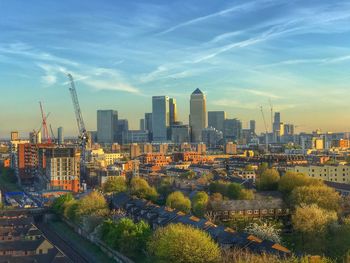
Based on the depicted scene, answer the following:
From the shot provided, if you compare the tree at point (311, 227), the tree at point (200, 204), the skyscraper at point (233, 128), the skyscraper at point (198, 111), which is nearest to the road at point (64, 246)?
the tree at point (200, 204)

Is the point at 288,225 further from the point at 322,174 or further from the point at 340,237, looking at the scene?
the point at 322,174

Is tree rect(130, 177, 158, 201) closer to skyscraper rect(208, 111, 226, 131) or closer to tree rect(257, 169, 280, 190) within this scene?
tree rect(257, 169, 280, 190)

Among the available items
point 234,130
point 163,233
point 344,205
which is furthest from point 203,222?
point 234,130

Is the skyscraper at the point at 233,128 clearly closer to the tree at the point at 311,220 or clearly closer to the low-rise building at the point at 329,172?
the low-rise building at the point at 329,172

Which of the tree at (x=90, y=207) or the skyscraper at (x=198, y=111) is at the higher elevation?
the skyscraper at (x=198, y=111)

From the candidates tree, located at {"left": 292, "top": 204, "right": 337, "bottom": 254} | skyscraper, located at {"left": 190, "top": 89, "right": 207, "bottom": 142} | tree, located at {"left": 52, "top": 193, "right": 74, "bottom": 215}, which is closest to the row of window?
tree, located at {"left": 292, "top": 204, "right": 337, "bottom": 254}

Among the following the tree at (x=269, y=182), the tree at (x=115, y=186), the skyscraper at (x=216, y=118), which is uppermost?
the skyscraper at (x=216, y=118)

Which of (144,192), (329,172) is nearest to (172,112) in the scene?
(329,172)

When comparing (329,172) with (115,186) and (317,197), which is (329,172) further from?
(317,197)
